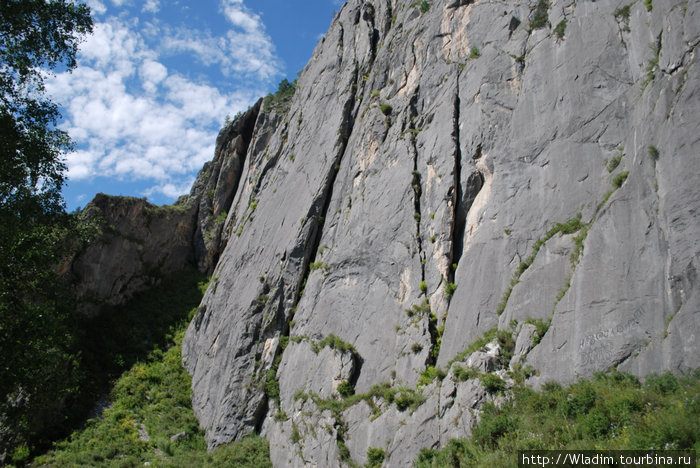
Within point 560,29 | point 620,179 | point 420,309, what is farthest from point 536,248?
point 560,29

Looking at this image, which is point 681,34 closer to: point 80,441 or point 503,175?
point 503,175

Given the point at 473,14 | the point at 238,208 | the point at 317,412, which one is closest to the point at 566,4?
the point at 473,14

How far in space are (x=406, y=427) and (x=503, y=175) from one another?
372 inches

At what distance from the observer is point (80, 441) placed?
2098 cm

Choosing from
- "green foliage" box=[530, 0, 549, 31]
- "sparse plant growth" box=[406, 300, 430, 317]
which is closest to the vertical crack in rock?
"sparse plant growth" box=[406, 300, 430, 317]

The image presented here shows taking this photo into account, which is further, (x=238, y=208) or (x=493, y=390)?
(x=238, y=208)

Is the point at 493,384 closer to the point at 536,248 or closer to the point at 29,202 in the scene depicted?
the point at 536,248

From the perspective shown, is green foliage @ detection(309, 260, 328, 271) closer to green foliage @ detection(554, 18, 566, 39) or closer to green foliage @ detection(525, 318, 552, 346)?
green foliage @ detection(525, 318, 552, 346)

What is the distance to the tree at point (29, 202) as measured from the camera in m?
10.6

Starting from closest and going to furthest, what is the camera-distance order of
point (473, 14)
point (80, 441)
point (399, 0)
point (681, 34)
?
point (681, 34) → point (80, 441) → point (473, 14) → point (399, 0)

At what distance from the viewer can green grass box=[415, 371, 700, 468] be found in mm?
8047

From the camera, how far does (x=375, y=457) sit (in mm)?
13562

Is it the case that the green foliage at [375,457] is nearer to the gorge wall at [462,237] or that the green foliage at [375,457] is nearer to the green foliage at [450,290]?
the gorge wall at [462,237]

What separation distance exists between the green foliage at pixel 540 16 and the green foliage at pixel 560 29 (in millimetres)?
917
